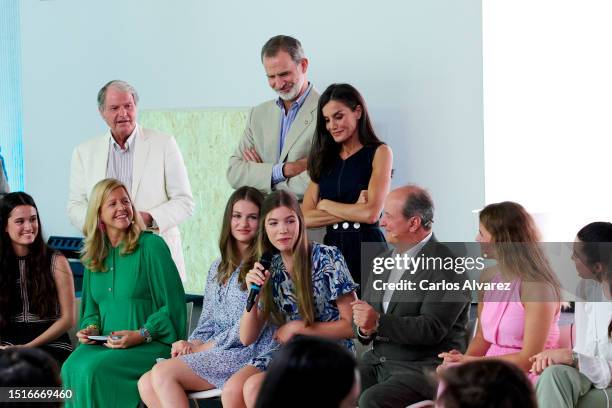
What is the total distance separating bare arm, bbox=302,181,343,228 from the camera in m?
4.82

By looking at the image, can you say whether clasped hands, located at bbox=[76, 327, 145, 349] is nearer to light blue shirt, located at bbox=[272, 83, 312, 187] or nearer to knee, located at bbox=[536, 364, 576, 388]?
light blue shirt, located at bbox=[272, 83, 312, 187]

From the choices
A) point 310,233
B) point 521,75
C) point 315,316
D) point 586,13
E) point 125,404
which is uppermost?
point 586,13

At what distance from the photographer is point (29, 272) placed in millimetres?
4980

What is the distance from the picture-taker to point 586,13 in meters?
6.51

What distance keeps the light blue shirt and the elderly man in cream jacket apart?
578 mm

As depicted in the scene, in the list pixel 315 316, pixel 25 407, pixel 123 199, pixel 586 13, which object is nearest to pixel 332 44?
pixel 586 13

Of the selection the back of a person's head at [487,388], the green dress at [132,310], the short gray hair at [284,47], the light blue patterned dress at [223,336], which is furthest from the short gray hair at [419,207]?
the back of a person's head at [487,388]

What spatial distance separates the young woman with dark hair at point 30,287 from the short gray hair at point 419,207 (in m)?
1.83

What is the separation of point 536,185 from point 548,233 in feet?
1.22

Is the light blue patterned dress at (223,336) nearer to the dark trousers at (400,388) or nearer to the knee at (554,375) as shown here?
the dark trousers at (400,388)

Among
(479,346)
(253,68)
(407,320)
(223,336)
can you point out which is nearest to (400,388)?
(407,320)

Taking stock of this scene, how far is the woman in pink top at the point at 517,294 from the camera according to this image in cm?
385

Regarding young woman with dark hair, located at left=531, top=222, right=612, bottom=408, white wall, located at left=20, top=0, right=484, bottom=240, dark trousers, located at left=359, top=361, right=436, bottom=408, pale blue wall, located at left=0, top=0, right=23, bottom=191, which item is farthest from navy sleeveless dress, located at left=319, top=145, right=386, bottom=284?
pale blue wall, located at left=0, top=0, right=23, bottom=191

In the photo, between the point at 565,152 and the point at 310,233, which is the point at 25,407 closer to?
the point at 310,233
